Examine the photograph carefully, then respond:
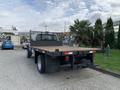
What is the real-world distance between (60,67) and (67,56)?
531 millimetres

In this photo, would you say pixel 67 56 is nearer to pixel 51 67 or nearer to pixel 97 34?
pixel 51 67

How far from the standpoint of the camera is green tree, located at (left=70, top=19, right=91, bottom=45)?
691 inches

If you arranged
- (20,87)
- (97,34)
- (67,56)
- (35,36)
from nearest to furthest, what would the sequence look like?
(20,87)
(67,56)
(35,36)
(97,34)

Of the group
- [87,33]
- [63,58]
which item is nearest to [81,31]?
[87,33]

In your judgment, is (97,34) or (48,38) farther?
(97,34)

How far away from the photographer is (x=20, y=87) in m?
5.43

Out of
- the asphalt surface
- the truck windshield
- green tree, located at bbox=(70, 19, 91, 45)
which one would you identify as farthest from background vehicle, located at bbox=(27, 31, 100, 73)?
green tree, located at bbox=(70, 19, 91, 45)

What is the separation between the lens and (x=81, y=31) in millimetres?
17734

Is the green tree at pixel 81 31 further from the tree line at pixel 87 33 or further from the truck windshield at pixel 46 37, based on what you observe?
the truck windshield at pixel 46 37

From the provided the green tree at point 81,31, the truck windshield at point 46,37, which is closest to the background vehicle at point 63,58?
the truck windshield at point 46,37

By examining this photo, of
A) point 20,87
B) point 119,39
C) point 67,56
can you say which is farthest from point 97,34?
point 20,87

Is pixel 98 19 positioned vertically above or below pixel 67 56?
above

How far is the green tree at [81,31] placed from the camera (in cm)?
1755

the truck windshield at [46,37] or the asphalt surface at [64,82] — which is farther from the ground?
the truck windshield at [46,37]
